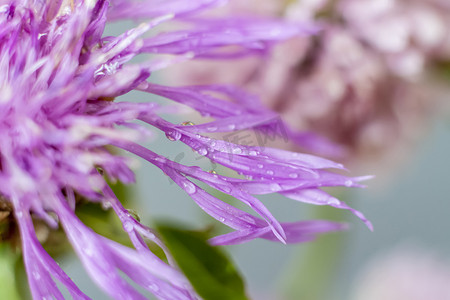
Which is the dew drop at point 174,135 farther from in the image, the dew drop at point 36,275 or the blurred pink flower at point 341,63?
the blurred pink flower at point 341,63

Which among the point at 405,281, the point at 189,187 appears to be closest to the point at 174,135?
the point at 189,187

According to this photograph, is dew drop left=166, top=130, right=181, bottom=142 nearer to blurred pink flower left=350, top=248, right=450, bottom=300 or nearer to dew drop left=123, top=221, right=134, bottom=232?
dew drop left=123, top=221, right=134, bottom=232

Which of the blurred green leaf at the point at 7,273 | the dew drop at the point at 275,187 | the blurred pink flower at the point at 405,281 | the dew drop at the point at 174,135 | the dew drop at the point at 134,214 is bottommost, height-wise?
the blurred pink flower at the point at 405,281

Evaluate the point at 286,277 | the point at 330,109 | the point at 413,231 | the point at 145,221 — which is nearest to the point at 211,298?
the point at 145,221

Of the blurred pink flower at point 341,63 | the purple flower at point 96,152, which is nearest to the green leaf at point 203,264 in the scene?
the purple flower at point 96,152

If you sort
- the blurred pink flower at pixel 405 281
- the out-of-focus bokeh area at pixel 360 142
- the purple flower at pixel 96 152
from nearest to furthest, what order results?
1. the purple flower at pixel 96 152
2. the out-of-focus bokeh area at pixel 360 142
3. the blurred pink flower at pixel 405 281

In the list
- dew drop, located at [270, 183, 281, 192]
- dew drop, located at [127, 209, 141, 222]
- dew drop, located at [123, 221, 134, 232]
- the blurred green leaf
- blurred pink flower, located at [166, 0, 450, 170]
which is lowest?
the blurred green leaf

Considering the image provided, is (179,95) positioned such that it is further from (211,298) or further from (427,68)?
(427,68)

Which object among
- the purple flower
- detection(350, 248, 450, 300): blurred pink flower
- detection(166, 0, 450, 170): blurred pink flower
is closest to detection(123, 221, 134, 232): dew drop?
the purple flower
